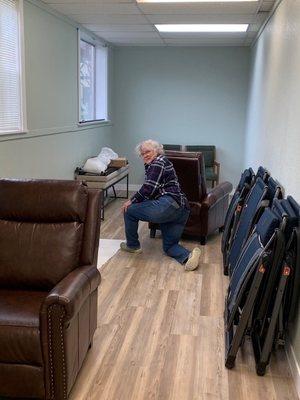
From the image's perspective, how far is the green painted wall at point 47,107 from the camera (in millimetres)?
4141

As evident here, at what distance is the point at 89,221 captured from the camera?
2480 millimetres

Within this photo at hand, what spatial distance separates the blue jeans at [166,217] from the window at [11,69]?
133 cm

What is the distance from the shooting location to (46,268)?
239cm

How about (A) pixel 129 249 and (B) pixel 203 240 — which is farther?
(B) pixel 203 240

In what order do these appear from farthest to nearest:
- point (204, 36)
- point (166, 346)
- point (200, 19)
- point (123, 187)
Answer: point (123, 187)
point (204, 36)
point (200, 19)
point (166, 346)

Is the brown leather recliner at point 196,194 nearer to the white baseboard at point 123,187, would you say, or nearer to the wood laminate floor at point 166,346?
the wood laminate floor at point 166,346

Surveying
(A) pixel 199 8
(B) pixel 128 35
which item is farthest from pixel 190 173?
(B) pixel 128 35

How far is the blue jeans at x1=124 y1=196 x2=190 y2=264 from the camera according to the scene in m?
3.92

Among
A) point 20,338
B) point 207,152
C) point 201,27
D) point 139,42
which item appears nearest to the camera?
point 20,338

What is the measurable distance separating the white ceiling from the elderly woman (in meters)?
1.51

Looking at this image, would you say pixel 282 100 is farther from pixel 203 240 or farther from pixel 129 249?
pixel 129 249

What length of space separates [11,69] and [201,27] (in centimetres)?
263

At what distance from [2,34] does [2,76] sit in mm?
348

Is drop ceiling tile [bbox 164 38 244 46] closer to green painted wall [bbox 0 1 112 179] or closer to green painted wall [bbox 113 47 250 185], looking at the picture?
green painted wall [bbox 113 47 250 185]
